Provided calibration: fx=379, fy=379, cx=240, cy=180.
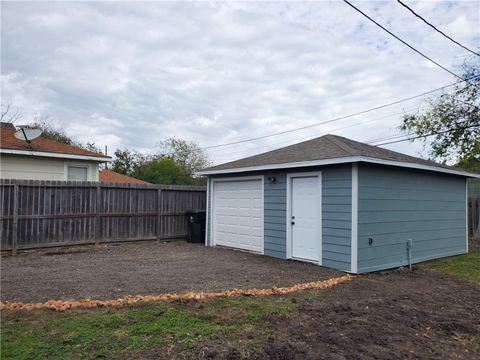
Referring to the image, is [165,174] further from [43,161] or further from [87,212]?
[87,212]

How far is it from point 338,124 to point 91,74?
1670 centimetres

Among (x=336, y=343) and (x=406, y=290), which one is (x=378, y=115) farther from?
(x=336, y=343)

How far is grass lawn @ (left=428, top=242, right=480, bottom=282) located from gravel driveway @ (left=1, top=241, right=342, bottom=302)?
279 centimetres

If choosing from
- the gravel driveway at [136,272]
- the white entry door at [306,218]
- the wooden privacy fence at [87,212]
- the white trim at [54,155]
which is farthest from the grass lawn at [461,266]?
the white trim at [54,155]

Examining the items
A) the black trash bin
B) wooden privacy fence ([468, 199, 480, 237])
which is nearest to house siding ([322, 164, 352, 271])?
the black trash bin

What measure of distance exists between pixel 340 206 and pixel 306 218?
1.09 metres

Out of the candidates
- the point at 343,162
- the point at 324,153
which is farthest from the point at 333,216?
the point at 324,153

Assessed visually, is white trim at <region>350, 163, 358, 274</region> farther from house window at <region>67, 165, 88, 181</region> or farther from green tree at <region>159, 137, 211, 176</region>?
green tree at <region>159, 137, 211, 176</region>

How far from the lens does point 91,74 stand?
12047 millimetres

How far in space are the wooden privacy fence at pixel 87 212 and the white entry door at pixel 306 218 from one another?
16.1ft

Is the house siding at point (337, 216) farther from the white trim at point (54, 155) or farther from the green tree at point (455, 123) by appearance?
the green tree at point (455, 123)

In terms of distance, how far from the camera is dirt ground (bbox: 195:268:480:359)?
11.9 feet

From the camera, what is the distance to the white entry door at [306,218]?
858cm

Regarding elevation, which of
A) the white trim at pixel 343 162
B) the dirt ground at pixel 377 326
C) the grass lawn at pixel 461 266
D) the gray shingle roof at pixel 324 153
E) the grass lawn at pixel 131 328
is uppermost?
the gray shingle roof at pixel 324 153
